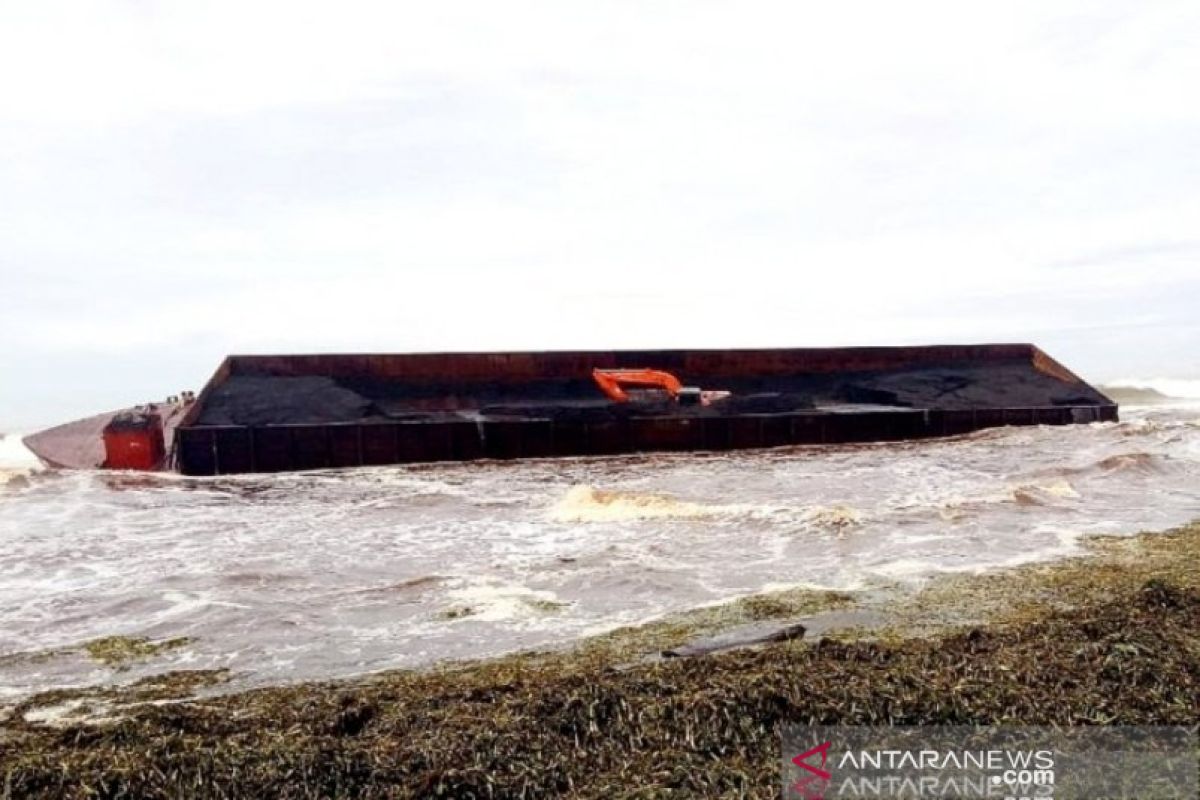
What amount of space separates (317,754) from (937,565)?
7.44 meters

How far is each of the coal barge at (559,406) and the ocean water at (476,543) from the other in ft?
4.20

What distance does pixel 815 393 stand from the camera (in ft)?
96.2

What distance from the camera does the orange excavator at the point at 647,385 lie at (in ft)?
81.3

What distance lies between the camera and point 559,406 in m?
24.2

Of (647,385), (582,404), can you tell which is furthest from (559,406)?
(647,385)

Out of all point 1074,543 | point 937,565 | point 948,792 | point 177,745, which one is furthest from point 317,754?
point 1074,543

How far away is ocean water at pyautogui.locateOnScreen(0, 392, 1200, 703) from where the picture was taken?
750cm

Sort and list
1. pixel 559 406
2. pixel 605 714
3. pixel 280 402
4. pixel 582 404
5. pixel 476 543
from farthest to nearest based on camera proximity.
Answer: pixel 582 404, pixel 559 406, pixel 280 402, pixel 476 543, pixel 605 714

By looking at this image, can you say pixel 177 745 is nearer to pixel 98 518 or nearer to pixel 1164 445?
pixel 98 518

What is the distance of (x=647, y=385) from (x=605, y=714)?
2166cm

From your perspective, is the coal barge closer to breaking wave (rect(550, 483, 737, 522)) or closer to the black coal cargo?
the black coal cargo

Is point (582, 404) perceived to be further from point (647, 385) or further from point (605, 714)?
point (605, 714)

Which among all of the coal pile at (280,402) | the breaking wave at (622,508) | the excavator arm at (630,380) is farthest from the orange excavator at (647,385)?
the breaking wave at (622,508)

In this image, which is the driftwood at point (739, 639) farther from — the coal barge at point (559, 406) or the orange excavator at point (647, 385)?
the orange excavator at point (647, 385)
